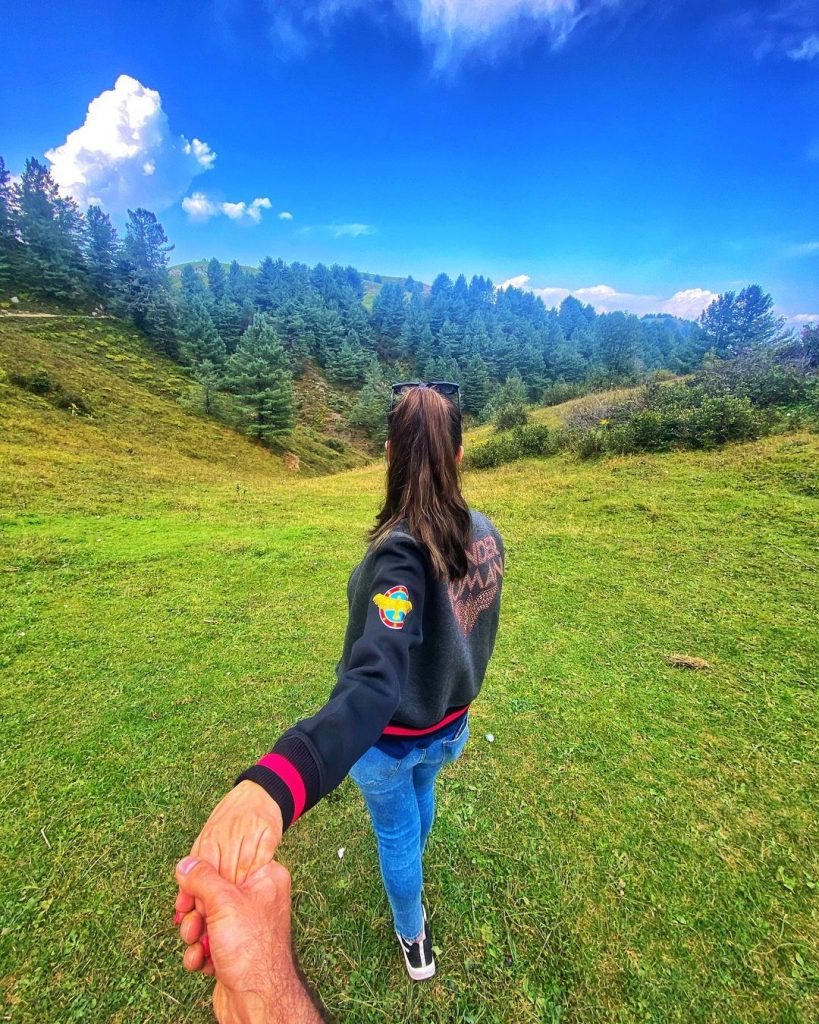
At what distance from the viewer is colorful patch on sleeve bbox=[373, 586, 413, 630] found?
1356mm

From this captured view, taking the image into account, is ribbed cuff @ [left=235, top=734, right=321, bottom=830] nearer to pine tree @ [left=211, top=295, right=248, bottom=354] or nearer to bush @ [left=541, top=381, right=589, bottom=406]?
bush @ [left=541, top=381, right=589, bottom=406]

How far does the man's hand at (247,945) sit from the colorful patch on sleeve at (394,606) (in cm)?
74

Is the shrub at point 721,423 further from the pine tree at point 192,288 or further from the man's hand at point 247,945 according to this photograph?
the pine tree at point 192,288

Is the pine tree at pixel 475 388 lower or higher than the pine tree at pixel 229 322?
lower

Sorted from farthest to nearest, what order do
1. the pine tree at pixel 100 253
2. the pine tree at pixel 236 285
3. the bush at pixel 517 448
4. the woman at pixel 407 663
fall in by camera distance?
the pine tree at pixel 236 285, the pine tree at pixel 100 253, the bush at pixel 517 448, the woman at pixel 407 663

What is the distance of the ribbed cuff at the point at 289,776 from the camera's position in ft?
2.89

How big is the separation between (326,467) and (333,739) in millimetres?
34222

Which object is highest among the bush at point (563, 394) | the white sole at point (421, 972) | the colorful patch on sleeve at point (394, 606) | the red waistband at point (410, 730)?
the bush at point (563, 394)

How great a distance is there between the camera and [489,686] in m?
4.76

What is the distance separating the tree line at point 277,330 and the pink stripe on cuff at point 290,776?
31318 millimetres

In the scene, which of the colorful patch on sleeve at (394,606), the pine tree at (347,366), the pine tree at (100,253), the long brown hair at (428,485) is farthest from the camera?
the pine tree at (347,366)

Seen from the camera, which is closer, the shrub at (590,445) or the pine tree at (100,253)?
the shrub at (590,445)

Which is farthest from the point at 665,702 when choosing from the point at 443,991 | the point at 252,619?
the point at 252,619

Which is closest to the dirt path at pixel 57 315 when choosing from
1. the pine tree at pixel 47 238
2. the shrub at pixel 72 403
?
the pine tree at pixel 47 238
